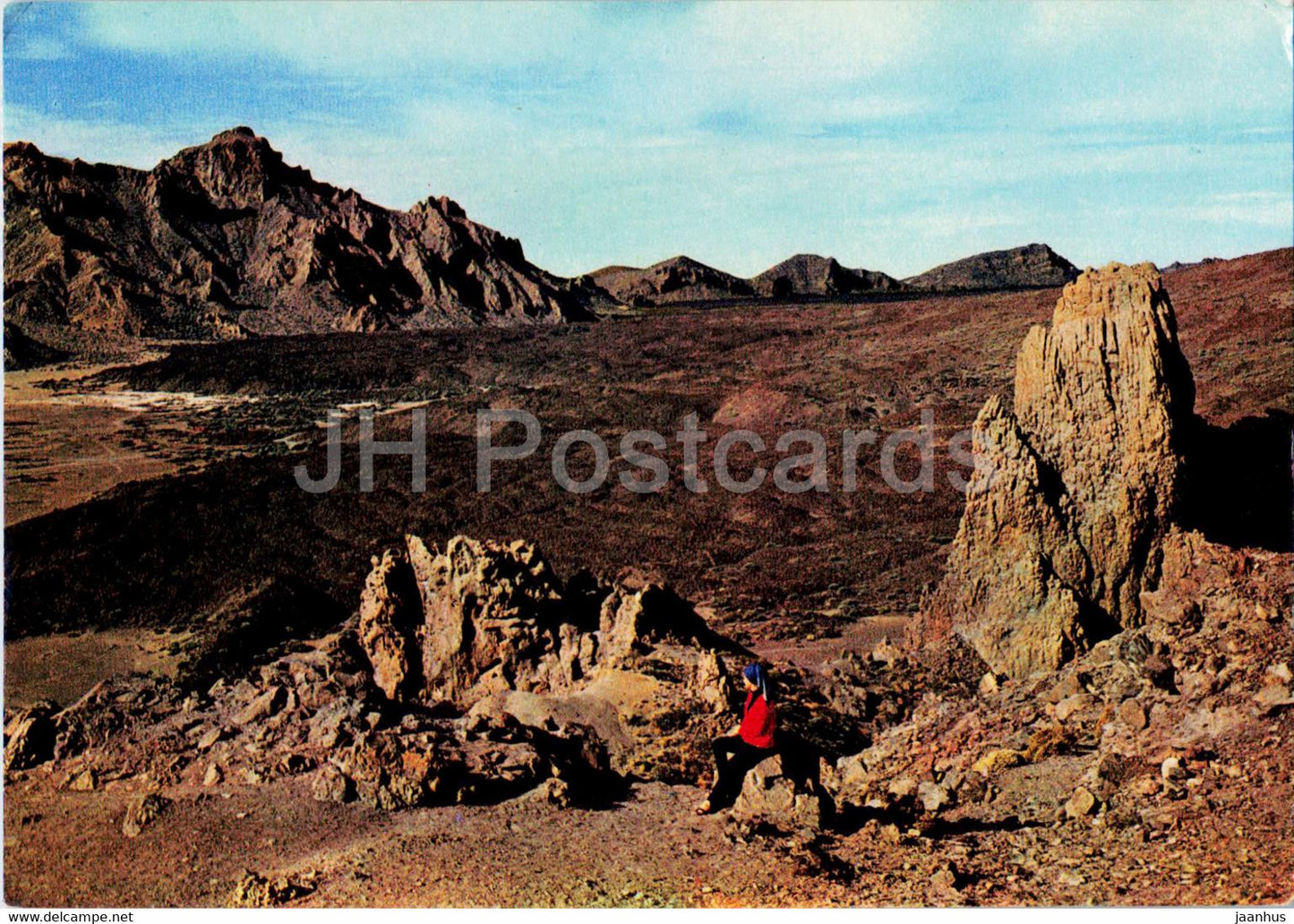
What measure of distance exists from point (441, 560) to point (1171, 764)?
568 cm

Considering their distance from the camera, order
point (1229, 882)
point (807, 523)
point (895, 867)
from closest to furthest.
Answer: point (1229, 882) → point (895, 867) → point (807, 523)

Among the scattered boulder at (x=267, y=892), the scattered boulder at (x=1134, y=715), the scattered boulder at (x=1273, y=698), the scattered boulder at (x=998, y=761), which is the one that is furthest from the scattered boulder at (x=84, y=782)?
the scattered boulder at (x=1273, y=698)

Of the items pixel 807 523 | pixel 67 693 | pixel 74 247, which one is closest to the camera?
pixel 67 693

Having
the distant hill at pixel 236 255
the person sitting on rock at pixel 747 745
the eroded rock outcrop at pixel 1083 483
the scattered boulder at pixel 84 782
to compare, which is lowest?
the scattered boulder at pixel 84 782

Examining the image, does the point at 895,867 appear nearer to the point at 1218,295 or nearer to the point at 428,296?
the point at 1218,295

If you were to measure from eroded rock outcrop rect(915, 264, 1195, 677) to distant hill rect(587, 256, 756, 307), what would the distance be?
67.8m

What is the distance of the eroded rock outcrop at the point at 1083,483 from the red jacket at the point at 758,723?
3530 millimetres

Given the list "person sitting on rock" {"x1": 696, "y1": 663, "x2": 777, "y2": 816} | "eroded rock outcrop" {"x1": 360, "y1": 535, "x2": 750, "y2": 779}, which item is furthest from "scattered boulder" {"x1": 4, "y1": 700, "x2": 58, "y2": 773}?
"person sitting on rock" {"x1": 696, "y1": 663, "x2": 777, "y2": 816}

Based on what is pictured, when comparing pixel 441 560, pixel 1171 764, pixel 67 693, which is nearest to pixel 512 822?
pixel 441 560

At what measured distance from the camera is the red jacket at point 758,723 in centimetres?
601

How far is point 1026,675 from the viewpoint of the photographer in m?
8.63

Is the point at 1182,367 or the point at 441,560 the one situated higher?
the point at 1182,367

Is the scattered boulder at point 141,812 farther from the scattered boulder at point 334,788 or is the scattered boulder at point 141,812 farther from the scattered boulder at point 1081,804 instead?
the scattered boulder at point 1081,804

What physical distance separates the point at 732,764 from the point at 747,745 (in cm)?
17
